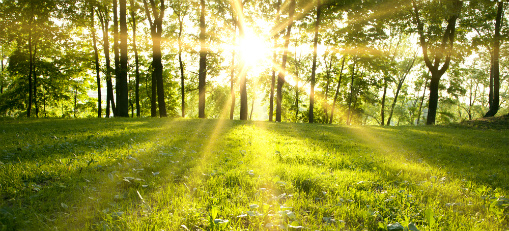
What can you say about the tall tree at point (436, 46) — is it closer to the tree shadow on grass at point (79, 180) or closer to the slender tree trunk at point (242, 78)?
the slender tree trunk at point (242, 78)

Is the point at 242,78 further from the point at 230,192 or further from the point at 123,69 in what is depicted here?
the point at 230,192

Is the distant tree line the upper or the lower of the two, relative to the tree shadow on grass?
upper

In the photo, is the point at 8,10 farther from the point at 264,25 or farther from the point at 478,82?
the point at 478,82

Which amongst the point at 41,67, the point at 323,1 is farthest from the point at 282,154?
the point at 41,67

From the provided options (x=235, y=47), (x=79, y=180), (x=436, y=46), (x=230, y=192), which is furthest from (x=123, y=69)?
(x=436, y=46)

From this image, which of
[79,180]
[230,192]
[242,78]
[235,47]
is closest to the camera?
[230,192]

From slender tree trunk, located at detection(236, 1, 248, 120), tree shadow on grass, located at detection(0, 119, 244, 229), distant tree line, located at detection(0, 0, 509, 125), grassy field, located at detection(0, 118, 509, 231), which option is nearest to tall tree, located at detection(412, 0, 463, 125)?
distant tree line, located at detection(0, 0, 509, 125)

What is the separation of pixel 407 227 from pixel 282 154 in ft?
14.8

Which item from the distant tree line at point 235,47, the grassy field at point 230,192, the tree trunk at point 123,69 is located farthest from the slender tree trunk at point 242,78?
the grassy field at point 230,192

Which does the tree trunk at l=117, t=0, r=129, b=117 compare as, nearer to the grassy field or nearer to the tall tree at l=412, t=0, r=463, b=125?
the grassy field

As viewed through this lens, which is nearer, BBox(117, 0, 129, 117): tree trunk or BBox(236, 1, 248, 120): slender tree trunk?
BBox(117, 0, 129, 117): tree trunk

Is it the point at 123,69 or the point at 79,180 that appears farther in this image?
the point at 123,69

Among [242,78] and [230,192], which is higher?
[242,78]

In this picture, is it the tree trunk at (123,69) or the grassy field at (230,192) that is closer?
the grassy field at (230,192)
